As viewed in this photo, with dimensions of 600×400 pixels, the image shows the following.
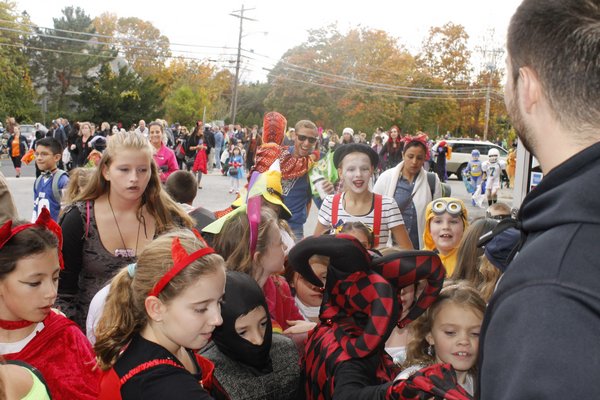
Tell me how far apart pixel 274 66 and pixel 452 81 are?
16.8 metres

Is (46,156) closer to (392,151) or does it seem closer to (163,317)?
(163,317)

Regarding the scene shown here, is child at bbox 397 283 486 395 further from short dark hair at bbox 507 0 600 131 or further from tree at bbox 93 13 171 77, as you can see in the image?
tree at bbox 93 13 171 77

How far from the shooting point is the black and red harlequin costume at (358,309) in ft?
7.50

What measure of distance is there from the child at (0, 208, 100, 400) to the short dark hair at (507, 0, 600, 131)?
221 centimetres

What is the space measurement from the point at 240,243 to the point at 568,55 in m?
2.29

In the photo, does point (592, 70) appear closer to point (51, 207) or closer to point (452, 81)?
point (51, 207)

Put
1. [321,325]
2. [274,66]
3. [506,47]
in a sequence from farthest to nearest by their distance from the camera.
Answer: [274,66], [321,325], [506,47]

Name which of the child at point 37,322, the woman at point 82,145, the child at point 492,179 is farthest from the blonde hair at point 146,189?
the child at point 492,179

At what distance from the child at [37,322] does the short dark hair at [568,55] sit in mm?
2208

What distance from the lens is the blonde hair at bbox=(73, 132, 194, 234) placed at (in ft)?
12.2

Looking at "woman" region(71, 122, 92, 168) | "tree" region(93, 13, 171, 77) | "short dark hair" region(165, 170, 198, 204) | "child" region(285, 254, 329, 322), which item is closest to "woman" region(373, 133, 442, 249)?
"short dark hair" region(165, 170, 198, 204)

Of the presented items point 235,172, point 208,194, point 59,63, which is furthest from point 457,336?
point 59,63

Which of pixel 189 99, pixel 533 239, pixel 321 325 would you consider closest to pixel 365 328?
pixel 321 325

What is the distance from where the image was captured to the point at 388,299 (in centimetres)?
229
